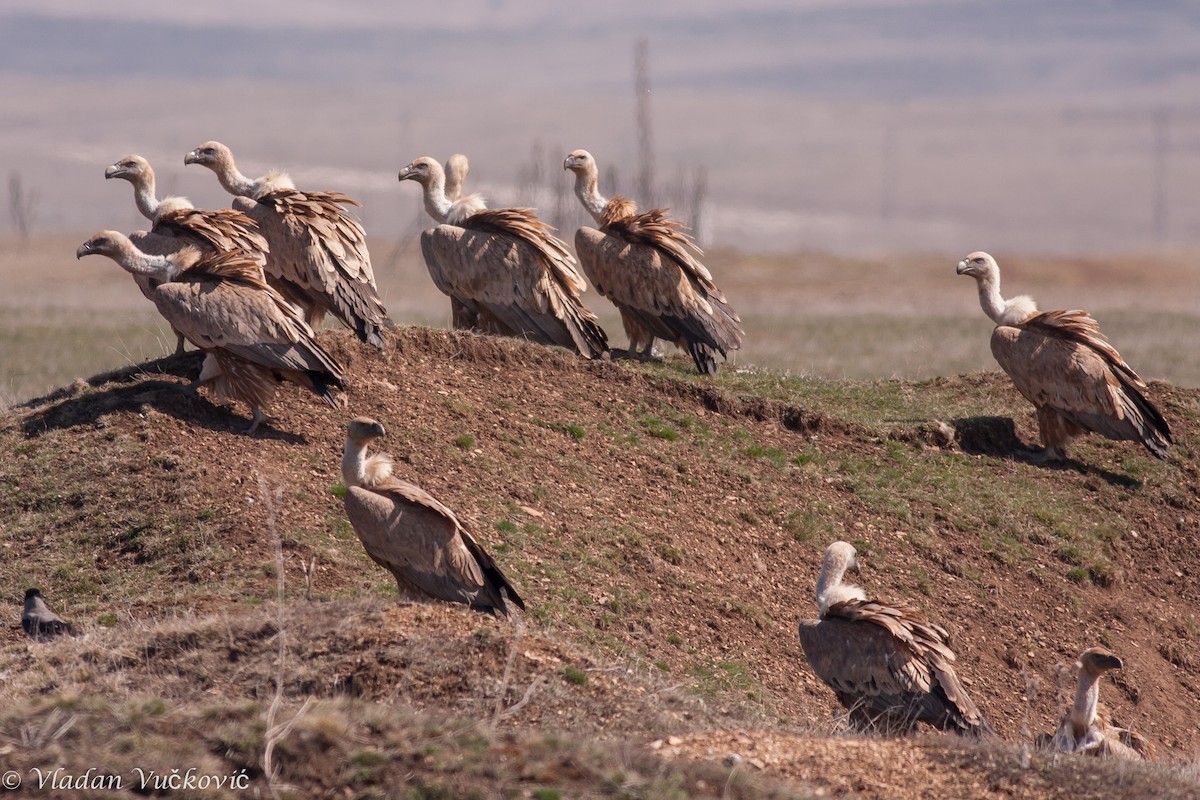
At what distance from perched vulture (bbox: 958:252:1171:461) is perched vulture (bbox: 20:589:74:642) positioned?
30.7 ft

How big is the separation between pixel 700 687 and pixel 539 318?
5.89m

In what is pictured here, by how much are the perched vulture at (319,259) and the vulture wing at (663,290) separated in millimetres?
3103

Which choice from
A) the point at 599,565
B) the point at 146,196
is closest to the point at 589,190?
the point at 146,196

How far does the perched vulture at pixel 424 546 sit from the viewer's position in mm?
8219

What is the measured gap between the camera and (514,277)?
13875 millimetres

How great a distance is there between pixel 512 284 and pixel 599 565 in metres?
4.50

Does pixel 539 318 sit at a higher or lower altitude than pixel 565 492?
higher

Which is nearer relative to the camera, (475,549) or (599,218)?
(475,549)

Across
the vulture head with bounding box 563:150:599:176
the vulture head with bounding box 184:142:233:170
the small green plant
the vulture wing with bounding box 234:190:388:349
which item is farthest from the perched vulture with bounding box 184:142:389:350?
the small green plant

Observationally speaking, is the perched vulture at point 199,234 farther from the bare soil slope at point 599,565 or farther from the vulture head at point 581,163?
the vulture head at point 581,163

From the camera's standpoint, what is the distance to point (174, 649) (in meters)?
7.34

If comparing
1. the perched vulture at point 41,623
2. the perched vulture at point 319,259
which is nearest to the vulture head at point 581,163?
the perched vulture at point 319,259

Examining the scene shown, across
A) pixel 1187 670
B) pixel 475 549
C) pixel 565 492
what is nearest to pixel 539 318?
pixel 565 492

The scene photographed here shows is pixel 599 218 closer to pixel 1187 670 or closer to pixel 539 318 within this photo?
pixel 539 318
